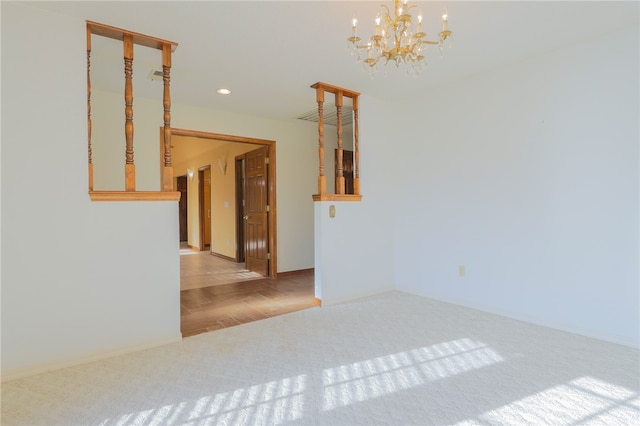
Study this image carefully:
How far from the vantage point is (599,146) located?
2.72 meters

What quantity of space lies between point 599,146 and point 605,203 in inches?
17.5

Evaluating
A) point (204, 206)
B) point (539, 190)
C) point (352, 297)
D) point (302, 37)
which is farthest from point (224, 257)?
point (539, 190)

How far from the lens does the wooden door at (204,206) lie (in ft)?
27.8

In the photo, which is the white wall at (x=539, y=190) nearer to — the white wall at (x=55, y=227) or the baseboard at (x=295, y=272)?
the baseboard at (x=295, y=272)

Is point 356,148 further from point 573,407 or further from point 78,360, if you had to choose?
point 78,360

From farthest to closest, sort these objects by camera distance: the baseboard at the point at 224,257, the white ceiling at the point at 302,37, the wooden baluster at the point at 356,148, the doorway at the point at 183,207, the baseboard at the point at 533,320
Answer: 1. the doorway at the point at 183,207
2. the baseboard at the point at 224,257
3. the wooden baluster at the point at 356,148
4. the baseboard at the point at 533,320
5. the white ceiling at the point at 302,37

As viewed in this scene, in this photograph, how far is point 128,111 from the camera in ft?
8.16

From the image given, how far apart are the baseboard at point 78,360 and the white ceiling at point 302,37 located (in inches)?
90.0

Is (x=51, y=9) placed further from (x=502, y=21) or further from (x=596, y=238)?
(x=596, y=238)

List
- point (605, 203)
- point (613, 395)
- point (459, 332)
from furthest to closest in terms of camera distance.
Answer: point (459, 332) < point (605, 203) < point (613, 395)

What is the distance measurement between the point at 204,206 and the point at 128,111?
6272 mm

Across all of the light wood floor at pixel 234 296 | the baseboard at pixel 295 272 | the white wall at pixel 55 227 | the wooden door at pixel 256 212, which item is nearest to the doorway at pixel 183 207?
the light wood floor at pixel 234 296

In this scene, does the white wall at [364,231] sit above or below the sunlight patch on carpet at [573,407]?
above

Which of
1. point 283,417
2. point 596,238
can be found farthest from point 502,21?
point 283,417
